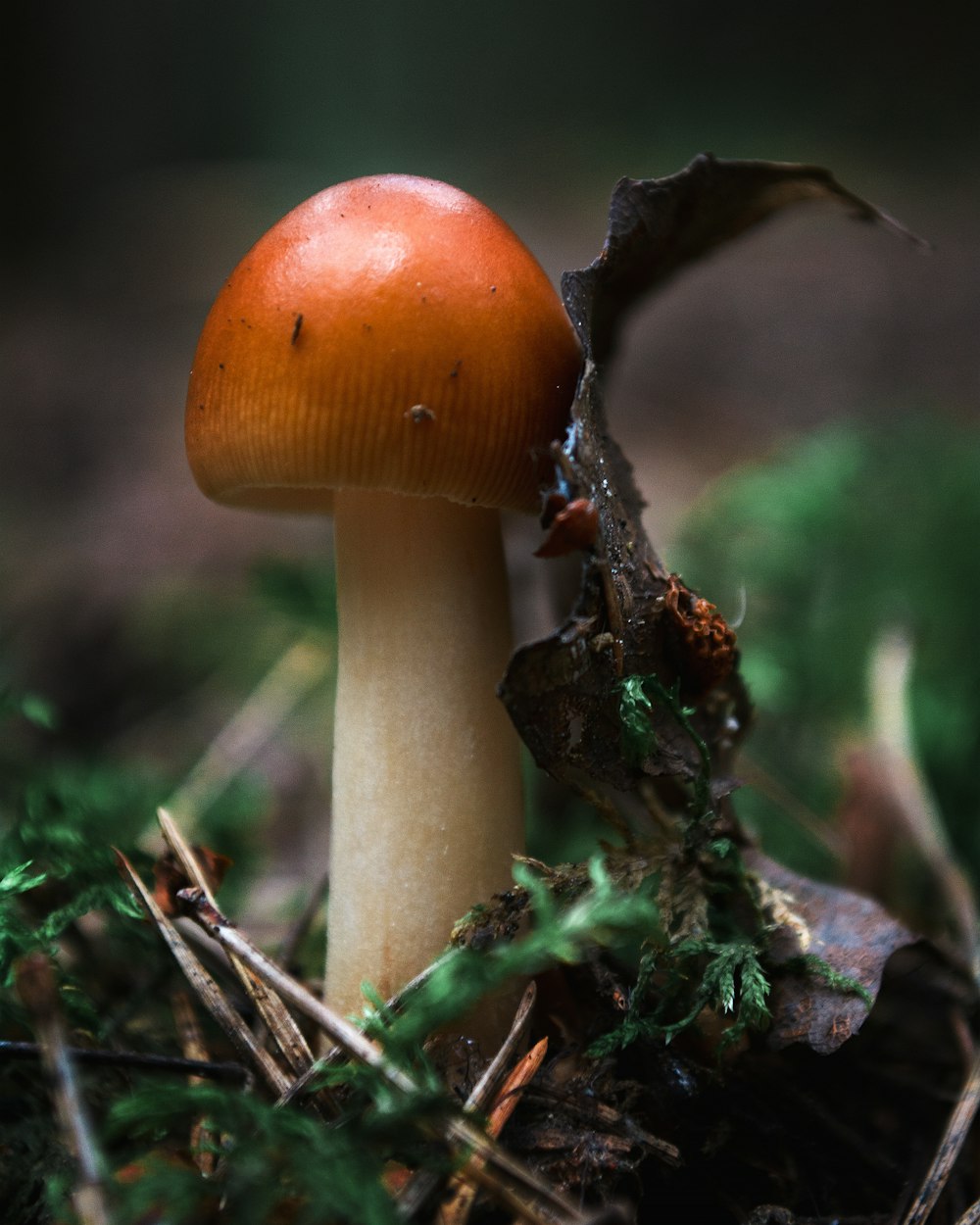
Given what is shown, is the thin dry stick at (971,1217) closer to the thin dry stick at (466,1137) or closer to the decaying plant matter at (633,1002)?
the decaying plant matter at (633,1002)

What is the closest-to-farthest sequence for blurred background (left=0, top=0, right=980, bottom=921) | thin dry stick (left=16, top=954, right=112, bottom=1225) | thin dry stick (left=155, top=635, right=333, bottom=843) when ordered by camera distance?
1. thin dry stick (left=16, top=954, right=112, bottom=1225)
2. thin dry stick (left=155, top=635, right=333, bottom=843)
3. blurred background (left=0, top=0, right=980, bottom=921)

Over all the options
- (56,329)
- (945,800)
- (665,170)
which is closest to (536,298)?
(945,800)

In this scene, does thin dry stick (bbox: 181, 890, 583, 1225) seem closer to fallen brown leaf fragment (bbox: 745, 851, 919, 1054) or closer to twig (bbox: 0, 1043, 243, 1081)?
twig (bbox: 0, 1043, 243, 1081)

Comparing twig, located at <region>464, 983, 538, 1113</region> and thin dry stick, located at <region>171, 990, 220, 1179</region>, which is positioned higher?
twig, located at <region>464, 983, 538, 1113</region>

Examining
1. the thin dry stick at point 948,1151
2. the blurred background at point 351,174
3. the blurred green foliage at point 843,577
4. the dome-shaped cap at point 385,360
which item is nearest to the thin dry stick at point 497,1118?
the thin dry stick at point 948,1151

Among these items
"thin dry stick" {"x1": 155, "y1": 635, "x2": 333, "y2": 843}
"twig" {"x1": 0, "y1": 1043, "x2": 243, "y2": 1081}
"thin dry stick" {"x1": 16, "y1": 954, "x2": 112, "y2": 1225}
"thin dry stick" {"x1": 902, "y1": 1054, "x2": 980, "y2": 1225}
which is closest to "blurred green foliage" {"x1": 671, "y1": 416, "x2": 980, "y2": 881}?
"thin dry stick" {"x1": 902, "y1": 1054, "x2": 980, "y2": 1225}

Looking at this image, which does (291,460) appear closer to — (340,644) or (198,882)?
(340,644)

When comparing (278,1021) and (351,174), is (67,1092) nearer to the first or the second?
(278,1021)
